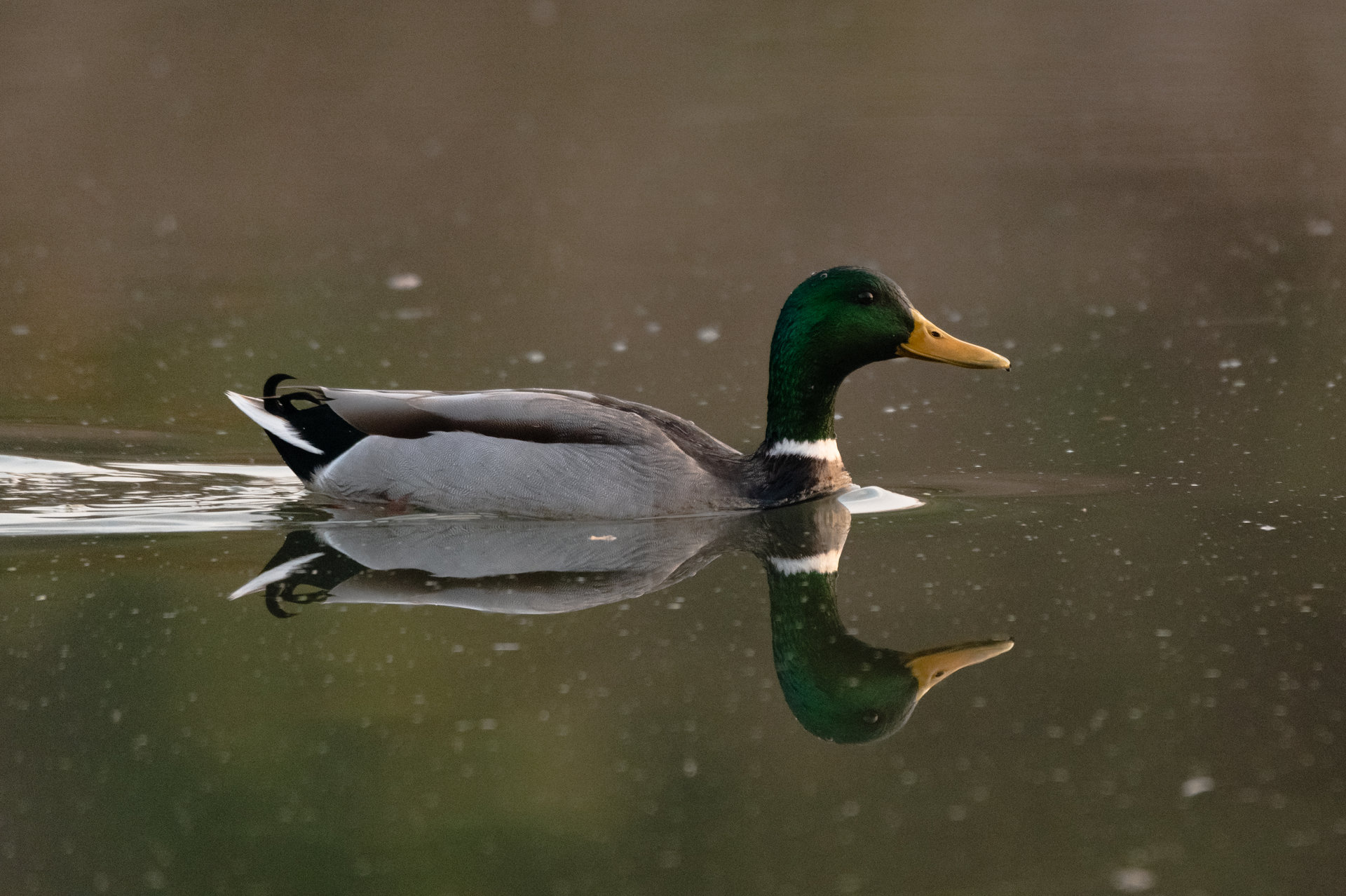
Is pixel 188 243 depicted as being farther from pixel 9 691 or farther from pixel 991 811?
pixel 991 811

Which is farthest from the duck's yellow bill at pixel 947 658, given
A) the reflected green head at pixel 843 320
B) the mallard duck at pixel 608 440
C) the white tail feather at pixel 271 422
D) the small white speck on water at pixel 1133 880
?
the white tail feather at pixel 271 422

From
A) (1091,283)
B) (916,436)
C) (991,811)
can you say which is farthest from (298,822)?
(1091,283)

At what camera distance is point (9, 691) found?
5242 mm

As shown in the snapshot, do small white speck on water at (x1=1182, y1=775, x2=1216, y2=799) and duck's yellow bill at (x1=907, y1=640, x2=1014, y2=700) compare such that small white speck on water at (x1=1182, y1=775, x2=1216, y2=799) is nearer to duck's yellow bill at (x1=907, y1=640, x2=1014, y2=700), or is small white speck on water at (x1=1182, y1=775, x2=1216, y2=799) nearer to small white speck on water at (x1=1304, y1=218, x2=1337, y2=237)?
duck's yellow bill at (x1=907, y1=640, x2=1014, y2=700)

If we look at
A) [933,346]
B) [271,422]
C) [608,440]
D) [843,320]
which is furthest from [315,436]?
[933,346]

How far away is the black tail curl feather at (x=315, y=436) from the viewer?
A: 7434 millimetres

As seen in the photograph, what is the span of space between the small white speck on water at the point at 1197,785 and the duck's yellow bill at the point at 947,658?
90 cm

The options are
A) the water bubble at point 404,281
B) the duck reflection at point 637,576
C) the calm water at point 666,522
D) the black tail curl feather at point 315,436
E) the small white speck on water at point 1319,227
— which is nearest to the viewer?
the calm water at point 666,522

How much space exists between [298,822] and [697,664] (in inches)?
58.5

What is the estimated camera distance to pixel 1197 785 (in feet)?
14.6

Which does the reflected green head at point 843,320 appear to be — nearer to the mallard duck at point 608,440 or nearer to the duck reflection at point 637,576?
the mallard duck at point 608,440

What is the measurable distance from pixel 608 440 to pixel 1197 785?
3.19 meters

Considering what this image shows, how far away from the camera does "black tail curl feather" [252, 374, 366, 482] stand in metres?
7.43

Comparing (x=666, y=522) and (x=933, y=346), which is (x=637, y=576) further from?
(x=933, y=346)
